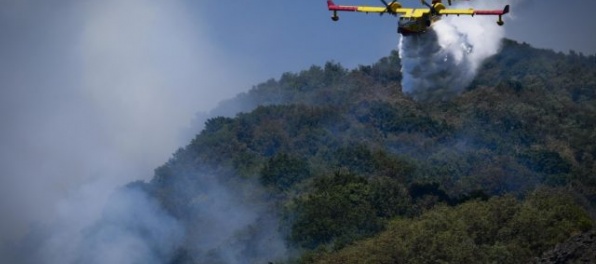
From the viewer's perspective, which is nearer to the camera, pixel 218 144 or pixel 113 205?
pixel 113 205

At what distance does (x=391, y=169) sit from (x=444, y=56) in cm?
3922

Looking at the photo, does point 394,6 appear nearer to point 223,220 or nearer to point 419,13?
point 419,13

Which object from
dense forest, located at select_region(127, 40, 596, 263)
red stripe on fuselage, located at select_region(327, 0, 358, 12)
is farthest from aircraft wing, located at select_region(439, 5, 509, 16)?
dense forest, located at select_region(127, 40, 596, 263)

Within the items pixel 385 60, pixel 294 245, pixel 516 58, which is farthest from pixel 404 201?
pixel 516 58

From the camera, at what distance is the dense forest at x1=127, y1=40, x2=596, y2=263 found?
63406mm

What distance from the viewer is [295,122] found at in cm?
13175

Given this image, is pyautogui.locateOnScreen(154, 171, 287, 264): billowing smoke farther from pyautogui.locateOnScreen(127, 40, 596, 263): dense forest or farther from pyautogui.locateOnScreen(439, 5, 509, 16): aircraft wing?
pyautogui.locateOnScreen(439, 5, 509, 16): aircraft wing

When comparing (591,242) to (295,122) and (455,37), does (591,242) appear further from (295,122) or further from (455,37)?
(295,122)

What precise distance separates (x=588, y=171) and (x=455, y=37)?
46414 millimetres

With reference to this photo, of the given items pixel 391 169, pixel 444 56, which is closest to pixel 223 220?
pixel 391 169

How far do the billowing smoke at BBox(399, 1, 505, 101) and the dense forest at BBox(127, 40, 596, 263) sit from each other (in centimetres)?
711

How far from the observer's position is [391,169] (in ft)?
342

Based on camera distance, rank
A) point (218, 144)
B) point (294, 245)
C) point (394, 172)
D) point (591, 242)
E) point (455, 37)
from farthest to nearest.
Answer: point (218, 144), point (394, 172), point (294, 245), point (455, 37), point (591, 242)

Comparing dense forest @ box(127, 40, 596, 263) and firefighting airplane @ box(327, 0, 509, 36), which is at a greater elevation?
firefighting airplane @ box(327, 0, 509, 36)
